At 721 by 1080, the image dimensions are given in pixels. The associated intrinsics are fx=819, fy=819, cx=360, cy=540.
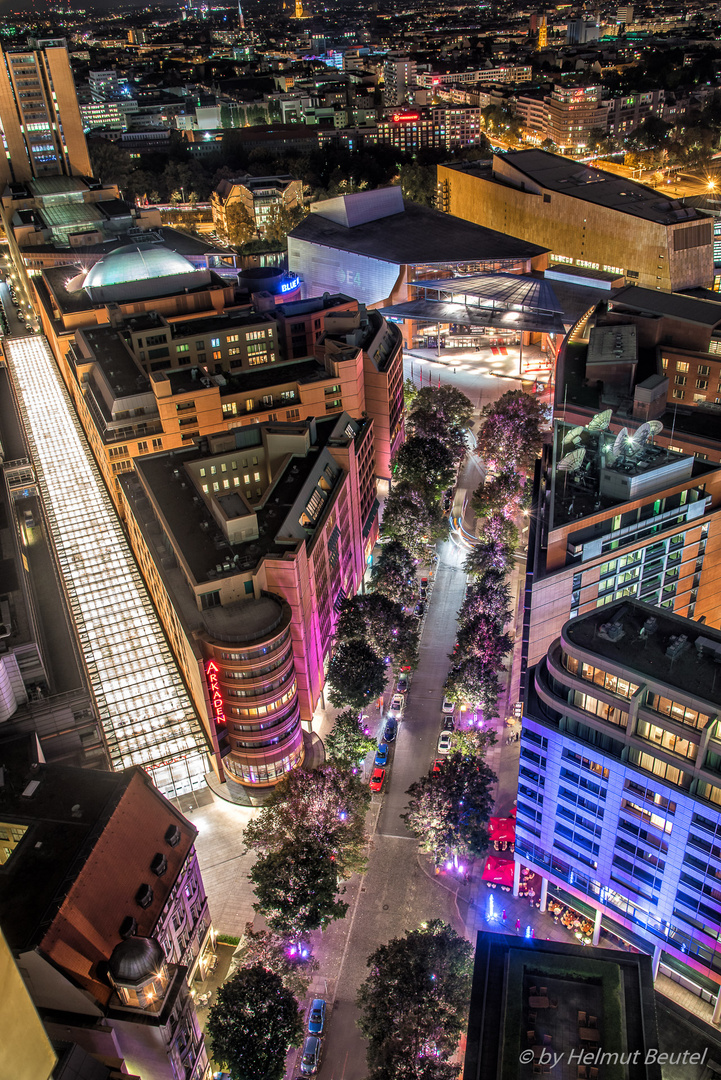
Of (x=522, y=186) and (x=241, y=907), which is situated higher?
(x=522, y=186)

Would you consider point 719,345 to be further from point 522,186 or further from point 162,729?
point 522,186

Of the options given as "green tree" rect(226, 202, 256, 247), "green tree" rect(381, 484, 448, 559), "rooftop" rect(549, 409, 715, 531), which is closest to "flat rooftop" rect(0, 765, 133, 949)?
"rooftop" rect(549, 409, 715, 531)

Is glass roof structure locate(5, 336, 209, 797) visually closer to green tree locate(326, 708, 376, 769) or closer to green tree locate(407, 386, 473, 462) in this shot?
green tree locate(326, 708, 376, 769)

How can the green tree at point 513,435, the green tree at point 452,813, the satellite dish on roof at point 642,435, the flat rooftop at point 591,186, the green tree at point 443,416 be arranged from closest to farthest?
1. the green tree at point 452,813
2. the satellite dish on roof at point 642,435
3. the green tree at point 513,435
4. the green tree at point 443,416
5. the flat rooftop at point 591,186

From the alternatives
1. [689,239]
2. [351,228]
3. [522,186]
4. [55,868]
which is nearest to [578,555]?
[55,868]

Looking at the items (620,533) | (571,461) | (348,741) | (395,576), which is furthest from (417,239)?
(348,741)

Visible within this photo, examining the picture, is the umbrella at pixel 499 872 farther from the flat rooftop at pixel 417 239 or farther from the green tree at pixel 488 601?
the flat rooftop at pixel 417 239

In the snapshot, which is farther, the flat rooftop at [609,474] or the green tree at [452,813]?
the flat rooftop at [609,474]

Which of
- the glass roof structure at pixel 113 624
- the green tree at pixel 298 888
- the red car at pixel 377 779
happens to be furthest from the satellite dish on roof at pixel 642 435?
the glass roof structure at pixel 113 624
